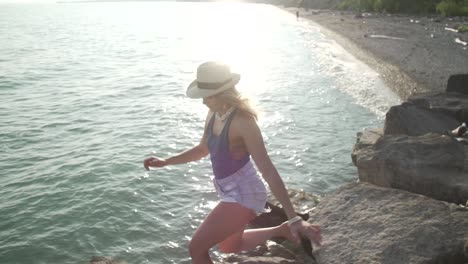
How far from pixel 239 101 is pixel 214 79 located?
346mm

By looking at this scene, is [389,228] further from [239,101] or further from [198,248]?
[239,101]

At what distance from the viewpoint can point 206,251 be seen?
496cm

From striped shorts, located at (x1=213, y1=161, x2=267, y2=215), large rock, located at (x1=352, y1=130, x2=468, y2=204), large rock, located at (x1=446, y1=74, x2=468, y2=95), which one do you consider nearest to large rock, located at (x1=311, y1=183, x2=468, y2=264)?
large rock, located at (x1=352, y1=130, x2=468, y2=204)

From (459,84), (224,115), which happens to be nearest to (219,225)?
(224,115)

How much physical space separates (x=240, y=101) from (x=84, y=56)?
41.9 metres

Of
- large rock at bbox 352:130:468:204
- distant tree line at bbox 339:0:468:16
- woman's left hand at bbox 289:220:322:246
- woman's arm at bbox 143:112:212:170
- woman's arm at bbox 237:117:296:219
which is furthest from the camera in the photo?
distant tree line at bbox 339:0:468:16

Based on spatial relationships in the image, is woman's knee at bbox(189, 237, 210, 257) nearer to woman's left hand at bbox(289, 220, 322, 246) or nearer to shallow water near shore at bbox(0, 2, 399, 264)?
woman's left hand at bbox(289, 220, 322, 246)

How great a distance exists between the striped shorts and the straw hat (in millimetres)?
907

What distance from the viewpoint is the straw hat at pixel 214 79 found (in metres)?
4.62

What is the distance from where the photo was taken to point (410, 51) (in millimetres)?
28953

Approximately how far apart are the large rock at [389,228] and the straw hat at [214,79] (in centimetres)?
249

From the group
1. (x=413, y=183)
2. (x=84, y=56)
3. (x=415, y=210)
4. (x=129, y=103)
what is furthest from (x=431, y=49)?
(x=84, y=56)

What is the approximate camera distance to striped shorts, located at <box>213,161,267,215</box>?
4867 millimetres

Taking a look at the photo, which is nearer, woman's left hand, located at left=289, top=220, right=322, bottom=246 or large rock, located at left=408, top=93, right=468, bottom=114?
woman's left hand, located at left=289, top=220, right=322, bottom=246
